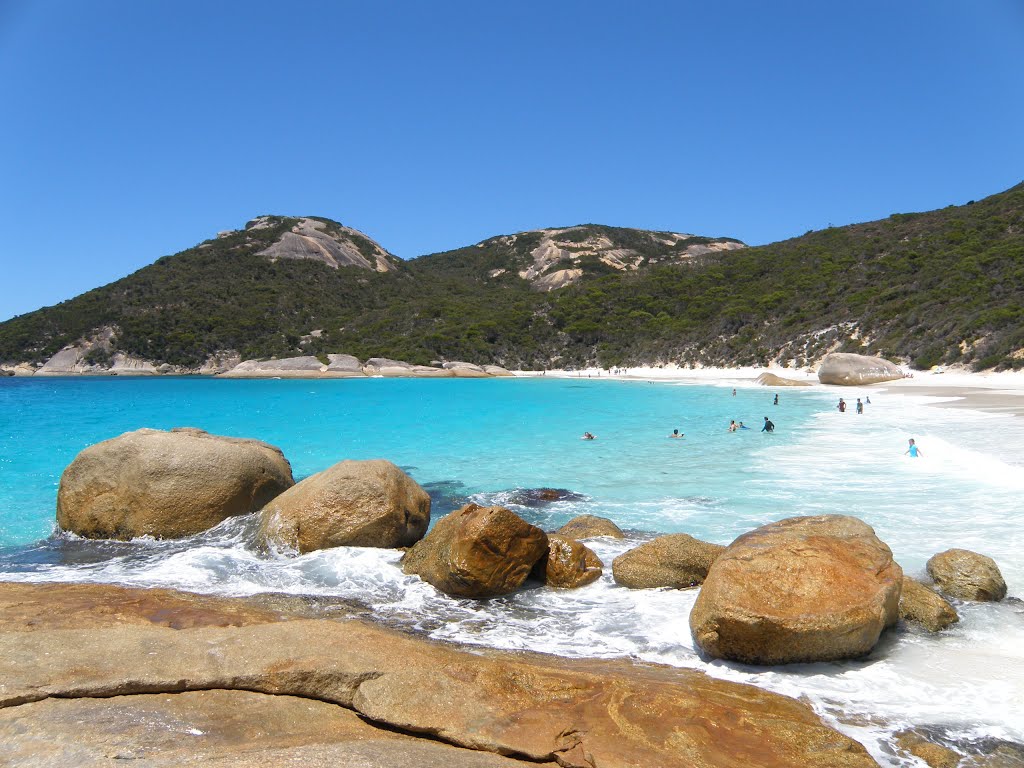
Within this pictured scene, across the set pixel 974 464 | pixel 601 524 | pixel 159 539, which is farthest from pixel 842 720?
pixel 974 464

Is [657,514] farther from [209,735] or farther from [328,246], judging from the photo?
[328,246]

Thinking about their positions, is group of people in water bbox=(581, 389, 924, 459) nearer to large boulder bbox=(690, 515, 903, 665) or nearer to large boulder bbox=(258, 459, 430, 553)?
large boulder bbox=(690, 515, 903, 665)

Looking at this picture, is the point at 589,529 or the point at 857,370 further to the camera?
the point at 857,370

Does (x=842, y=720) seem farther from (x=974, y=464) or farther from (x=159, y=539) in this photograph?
(x=974, y=464)

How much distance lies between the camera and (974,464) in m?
14.0

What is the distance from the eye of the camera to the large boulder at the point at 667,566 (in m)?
7.23

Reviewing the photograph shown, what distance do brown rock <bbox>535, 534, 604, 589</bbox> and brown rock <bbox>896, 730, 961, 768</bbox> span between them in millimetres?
3628

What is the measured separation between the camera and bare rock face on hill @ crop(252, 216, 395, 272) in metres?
117

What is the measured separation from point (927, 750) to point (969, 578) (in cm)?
354

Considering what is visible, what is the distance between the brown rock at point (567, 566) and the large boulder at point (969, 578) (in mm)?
3731

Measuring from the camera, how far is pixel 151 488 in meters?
9.25

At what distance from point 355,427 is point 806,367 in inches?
1646

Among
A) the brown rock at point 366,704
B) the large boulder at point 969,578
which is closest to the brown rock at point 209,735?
the brown rock at point 366,704

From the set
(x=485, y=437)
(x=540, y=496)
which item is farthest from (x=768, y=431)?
(x=540, y=496)
